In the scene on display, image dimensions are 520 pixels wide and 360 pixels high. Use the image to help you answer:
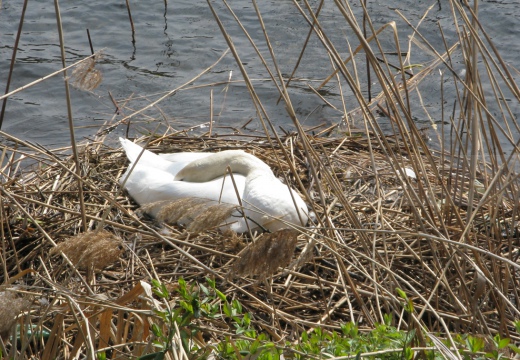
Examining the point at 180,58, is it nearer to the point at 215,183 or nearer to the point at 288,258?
the point at 215,183

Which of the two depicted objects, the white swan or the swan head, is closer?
the white swan

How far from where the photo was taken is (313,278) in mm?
3031

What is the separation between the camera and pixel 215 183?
3717mm

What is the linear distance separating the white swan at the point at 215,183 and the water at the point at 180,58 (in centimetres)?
168

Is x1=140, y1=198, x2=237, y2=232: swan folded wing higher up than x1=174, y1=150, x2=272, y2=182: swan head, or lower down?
higher up

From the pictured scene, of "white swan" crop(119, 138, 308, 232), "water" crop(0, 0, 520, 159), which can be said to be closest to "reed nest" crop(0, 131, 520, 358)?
"white swan" crop(119, 138, 308, 232)

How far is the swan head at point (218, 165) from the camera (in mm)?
3830

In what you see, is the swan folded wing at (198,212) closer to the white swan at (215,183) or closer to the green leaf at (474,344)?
the green leaf at (474,344)

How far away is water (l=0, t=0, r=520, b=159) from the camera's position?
5.94 m

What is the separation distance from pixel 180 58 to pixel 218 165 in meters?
3.23

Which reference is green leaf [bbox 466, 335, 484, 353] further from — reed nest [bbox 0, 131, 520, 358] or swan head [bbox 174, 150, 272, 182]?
swan head [bbox 174, 150, 272, 182]

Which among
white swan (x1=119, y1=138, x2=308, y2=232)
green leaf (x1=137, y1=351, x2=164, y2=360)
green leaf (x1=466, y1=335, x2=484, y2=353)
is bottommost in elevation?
white swan (x1=119, y1=138, x2=308, y2=232)

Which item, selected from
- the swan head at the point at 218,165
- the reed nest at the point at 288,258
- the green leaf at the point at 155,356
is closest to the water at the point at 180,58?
the reed nest at the point at 288,258

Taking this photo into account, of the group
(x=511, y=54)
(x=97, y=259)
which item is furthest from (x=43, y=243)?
(x=511, y=54)
